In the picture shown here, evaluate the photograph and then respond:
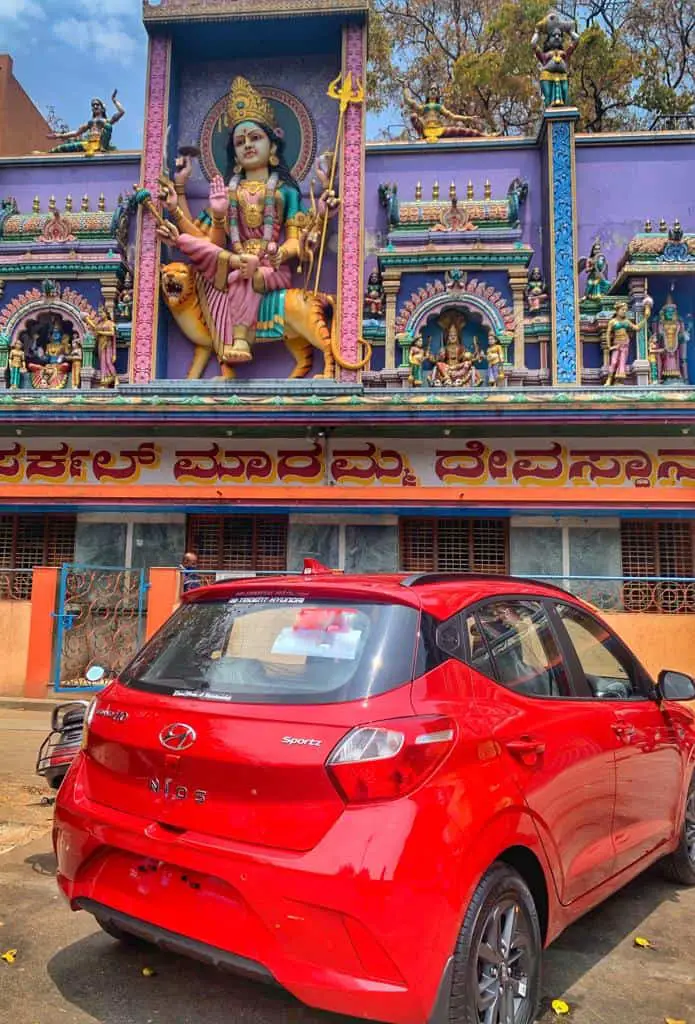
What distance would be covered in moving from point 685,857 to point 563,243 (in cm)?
1281

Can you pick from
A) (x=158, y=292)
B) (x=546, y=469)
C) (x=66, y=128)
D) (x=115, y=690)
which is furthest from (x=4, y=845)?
(x=66, y=128)

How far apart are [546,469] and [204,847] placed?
402 inches

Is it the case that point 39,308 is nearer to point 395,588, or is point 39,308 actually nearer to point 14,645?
point 14,645

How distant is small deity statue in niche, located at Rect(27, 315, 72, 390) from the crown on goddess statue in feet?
18.2

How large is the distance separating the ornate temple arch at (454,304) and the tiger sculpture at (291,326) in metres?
1.13

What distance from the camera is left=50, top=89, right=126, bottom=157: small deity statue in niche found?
16922 millimetres

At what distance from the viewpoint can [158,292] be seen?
49.3 feet

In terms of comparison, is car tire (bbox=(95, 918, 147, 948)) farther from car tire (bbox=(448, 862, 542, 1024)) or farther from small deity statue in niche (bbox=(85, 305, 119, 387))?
small deity statue in niche (bbox=(85, 305, 119, 387))

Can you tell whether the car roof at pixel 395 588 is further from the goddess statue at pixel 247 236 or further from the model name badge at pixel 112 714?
the goddess statue at pixel 247 236

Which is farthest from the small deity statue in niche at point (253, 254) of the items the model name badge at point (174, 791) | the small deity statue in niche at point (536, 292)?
the model name badge at point (174, 791)

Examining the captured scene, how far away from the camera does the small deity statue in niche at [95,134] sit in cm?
1692

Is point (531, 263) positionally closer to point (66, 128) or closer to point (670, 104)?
point (670, 104)

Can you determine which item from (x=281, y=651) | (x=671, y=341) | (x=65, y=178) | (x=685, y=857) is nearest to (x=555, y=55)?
(x=671, y=341)

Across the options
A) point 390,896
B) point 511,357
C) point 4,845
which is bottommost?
point 4,845
